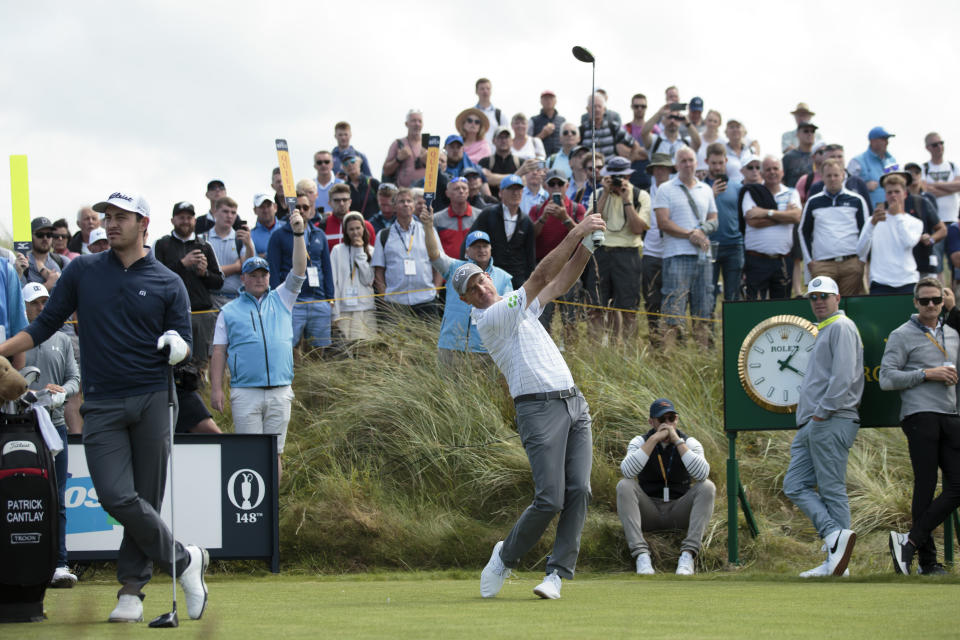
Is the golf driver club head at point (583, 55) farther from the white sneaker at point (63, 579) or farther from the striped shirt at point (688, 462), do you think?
the white sneaker at point (63, 579)

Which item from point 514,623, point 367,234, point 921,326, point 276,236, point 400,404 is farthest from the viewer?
point 367,234

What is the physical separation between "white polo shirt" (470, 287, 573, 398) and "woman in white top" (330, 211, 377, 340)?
712cm

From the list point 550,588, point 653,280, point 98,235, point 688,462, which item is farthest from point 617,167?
point 550,588

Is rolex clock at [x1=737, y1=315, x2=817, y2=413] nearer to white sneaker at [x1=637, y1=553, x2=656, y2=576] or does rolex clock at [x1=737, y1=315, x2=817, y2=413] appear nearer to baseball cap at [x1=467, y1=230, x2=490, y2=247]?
white sneaker at [x1=637, y1=553, x2=656, y2=576]

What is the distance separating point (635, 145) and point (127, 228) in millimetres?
12156

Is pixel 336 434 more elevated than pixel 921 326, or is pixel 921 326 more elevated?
pixel 921 326

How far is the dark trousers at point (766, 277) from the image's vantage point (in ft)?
51.8

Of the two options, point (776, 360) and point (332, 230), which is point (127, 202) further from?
point (332, 230)

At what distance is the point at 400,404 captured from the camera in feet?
43.5

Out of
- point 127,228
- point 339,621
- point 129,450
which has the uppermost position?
point 127,228

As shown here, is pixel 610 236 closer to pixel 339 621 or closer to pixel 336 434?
pixel 336 434

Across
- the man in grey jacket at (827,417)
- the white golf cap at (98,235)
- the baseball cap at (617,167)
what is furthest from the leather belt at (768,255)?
the white golf cap at (98,235)

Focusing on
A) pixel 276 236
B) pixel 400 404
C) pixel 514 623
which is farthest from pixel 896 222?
pixel 514 623

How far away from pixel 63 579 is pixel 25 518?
2.92 meters
